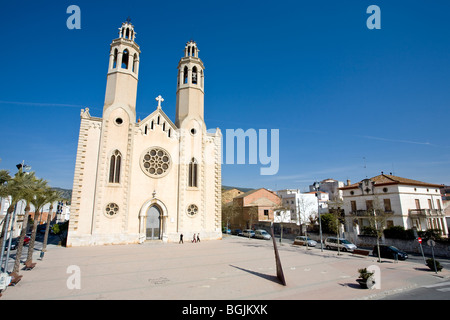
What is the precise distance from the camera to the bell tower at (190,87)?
32.8 meters

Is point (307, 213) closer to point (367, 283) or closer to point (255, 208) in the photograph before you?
point (255, 208)

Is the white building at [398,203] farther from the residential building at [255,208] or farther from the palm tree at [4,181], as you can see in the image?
the palm tree at [4,181]

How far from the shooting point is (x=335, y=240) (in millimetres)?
26984

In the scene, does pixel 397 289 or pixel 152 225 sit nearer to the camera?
pixel 397 289

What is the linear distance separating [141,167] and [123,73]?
1149 cm

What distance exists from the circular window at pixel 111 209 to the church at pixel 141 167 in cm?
10

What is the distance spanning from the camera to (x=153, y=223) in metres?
28.6

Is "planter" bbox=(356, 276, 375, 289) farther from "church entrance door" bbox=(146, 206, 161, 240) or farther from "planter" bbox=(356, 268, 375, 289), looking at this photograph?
"church entrance door" bbox=(146, 206, 161, 240)

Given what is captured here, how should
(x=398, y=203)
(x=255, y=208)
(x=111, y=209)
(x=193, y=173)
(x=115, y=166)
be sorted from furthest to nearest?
(x=255, y=208), (x=398, y=203), (x=193, y=173), (x=115, y=166), (x=111, y=209)

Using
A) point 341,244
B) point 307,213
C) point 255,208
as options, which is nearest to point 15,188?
A: point 341,244
